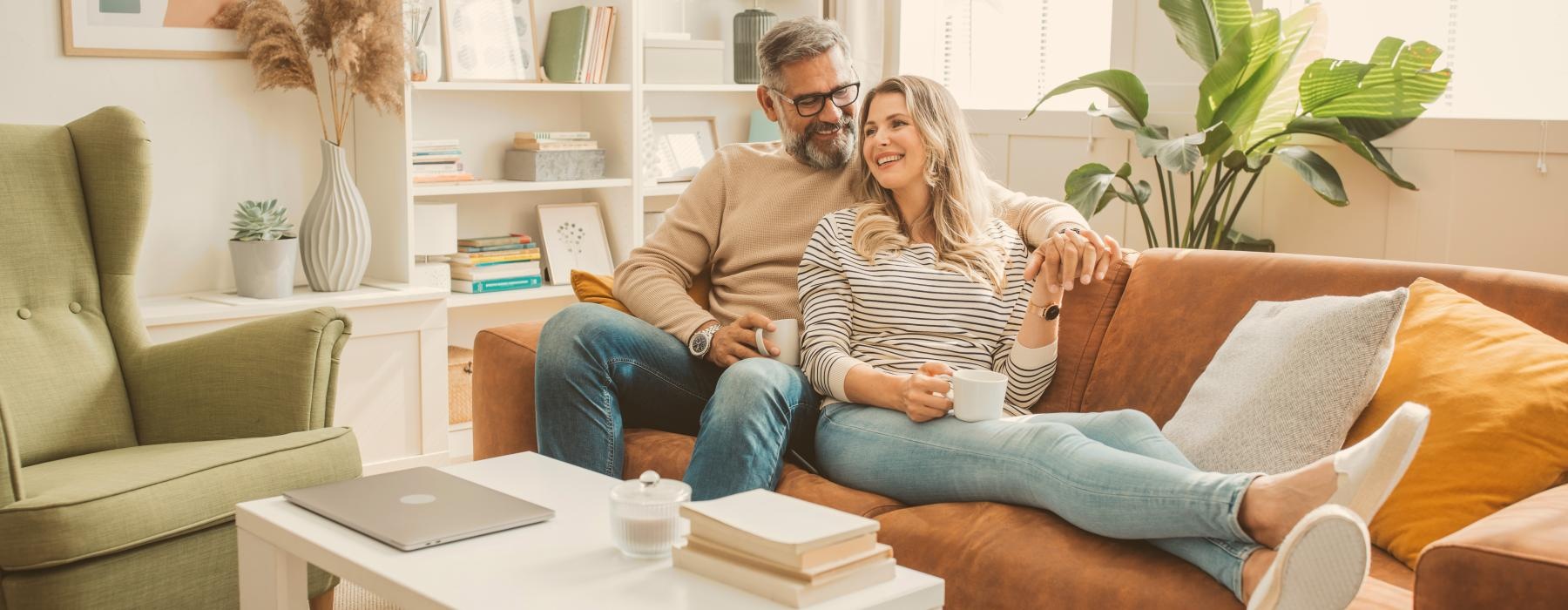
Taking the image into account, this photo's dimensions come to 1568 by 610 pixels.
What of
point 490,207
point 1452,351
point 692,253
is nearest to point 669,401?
point 692,253

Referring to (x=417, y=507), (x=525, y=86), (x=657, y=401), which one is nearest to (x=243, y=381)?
(x=657, y=401)

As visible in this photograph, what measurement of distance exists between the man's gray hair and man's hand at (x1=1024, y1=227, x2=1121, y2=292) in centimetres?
70

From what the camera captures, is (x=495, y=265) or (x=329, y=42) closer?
(x=329, y=42)

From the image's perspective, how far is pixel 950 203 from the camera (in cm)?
236

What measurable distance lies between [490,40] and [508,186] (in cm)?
44

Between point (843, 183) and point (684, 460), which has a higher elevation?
point (843, 183)

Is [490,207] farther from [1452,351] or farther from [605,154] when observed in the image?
[1452,351]


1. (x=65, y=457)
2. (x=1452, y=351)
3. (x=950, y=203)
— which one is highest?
(x=950, y=203)

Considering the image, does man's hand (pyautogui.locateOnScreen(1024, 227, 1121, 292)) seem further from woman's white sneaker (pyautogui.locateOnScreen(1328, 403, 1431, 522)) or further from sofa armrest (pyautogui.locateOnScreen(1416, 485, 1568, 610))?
sofa armrest (pyautogui.locateOnScreen(1416, 485, 1568, 610))

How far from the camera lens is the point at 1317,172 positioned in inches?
119

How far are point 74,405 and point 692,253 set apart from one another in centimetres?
118

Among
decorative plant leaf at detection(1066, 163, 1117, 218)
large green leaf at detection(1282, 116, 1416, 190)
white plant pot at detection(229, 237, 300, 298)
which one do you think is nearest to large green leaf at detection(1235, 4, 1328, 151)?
large green leaf at detection(1282, 116, 1416, 190)

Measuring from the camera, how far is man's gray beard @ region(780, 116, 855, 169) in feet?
8.61

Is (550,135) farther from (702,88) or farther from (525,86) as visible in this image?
(702,88)
